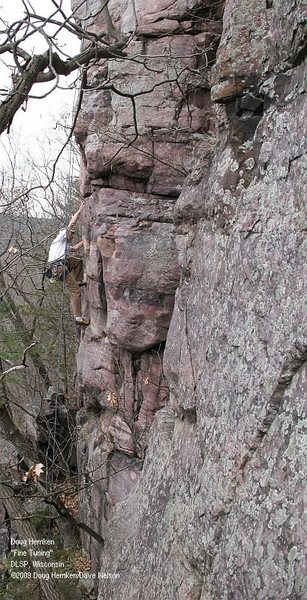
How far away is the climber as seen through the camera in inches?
305

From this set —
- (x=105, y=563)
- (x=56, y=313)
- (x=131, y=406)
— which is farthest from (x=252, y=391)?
(x=56, y=313)

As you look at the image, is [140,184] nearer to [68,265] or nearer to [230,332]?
[68,265]

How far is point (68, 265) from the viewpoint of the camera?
8.84 meters

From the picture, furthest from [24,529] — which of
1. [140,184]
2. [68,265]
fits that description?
[140,184]

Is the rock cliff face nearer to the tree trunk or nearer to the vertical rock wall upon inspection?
the vertical rock wall

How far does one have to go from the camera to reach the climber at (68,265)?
776cm

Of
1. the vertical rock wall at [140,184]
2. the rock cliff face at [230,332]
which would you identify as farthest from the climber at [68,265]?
the rock cliff face at [230,332]

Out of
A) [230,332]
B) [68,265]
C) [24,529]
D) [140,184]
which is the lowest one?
[24,529]

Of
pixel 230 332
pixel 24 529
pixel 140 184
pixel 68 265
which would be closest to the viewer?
pixel 230 332

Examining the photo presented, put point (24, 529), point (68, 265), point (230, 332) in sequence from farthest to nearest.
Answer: point (68, 265) < point (24, 529) < point (230, 332)

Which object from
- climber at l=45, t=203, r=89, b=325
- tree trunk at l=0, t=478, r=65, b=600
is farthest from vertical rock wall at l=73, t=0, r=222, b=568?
tree trunk at l=0, t=478, r=65, b=600

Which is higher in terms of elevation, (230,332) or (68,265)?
(68,265)

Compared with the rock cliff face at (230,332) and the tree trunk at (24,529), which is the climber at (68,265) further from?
the tree trunk at (24,529)

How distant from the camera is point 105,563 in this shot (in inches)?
200
